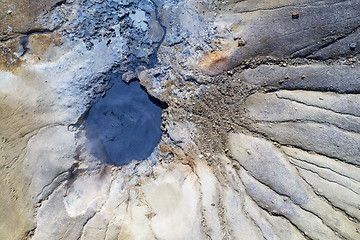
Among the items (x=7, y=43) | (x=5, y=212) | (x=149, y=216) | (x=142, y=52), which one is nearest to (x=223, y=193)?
(x=149, y=216)

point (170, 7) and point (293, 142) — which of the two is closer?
point (293, 142)

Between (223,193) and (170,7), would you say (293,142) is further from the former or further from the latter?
(170,7)

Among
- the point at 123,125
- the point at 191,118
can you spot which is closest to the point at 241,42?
the point at 191,118

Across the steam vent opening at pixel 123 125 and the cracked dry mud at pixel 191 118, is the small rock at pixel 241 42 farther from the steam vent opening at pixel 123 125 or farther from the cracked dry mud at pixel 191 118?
the steam vent opening at pixel 123 125

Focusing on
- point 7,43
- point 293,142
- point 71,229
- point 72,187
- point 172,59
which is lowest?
point 71,229

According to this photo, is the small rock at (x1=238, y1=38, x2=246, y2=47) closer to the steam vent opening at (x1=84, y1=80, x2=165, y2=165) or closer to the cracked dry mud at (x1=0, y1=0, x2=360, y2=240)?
the cracked dry mud at (x1=0, y1=0, x2=360, y2=240)

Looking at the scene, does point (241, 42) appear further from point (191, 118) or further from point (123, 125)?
point (123, 125)

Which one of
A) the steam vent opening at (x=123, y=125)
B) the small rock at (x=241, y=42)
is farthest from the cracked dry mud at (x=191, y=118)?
the steam vent opening at (x=123, y=125)

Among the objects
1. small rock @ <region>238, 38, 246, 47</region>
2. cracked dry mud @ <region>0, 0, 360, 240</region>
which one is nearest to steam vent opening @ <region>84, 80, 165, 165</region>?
cracked dry mud @ <region>0, 0, 360, 240</region>
